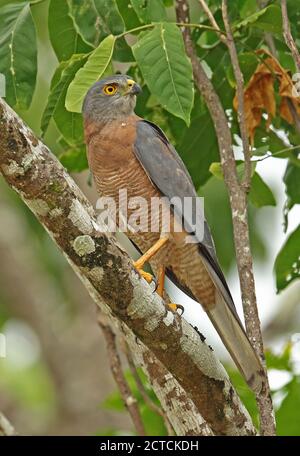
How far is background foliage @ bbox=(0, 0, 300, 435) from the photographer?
195 inches

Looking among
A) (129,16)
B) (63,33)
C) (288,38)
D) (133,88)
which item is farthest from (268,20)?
(63,33)

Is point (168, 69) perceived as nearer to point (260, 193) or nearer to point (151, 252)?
point (151, 252)

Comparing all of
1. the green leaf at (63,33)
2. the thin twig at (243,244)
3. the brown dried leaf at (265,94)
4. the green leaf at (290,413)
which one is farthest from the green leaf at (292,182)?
the green leaf at (63,33)

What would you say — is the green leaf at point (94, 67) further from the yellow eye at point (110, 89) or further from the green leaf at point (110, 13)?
the yellow eye at point (110, 89)

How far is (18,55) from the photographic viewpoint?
536cm

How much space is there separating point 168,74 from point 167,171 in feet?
2.95

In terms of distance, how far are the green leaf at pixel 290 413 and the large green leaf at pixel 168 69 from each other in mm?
1860

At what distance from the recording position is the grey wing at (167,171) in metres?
5.70

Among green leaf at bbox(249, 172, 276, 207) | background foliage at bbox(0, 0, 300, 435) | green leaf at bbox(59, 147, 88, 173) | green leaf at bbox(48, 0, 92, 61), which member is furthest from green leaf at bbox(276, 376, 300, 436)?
green leaf at bbox(48, 0, 92, 61)

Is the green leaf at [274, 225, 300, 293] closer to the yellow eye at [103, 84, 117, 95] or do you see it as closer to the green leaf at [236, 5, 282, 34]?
the green leaf at [236, 5, 282, 34]

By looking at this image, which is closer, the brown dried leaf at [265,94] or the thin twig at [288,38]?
the thin twig at [288,38]

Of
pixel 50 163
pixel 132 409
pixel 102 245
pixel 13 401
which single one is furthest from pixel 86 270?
pixel 13 401

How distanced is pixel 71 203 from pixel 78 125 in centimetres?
172
